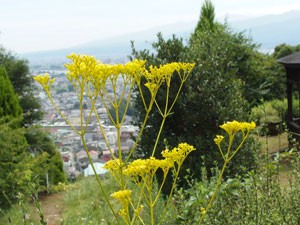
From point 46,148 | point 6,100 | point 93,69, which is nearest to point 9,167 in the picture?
point 6,100

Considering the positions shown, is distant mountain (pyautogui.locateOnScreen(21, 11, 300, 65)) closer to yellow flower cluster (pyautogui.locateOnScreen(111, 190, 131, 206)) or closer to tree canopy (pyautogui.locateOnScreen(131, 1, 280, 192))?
tree canopy (pyautogui.locateOnScreen(131, 1, 280, 192))

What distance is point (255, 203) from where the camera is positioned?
2324mm

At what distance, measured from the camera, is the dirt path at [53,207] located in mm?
6309

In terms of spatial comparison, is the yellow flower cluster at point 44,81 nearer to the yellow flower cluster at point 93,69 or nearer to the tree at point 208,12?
the yellow flower cluster at point 93,69

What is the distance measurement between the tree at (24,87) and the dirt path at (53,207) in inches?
110

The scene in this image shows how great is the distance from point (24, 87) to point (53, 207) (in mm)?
4654

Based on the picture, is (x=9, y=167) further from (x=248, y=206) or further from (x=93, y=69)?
(x=93, y=69)

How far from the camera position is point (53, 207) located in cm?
737

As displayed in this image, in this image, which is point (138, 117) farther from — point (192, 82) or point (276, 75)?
point (276, 75)

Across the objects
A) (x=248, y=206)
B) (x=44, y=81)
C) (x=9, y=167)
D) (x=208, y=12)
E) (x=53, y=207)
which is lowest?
(x=53, y=207)

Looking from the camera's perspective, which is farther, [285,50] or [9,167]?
[285,50]

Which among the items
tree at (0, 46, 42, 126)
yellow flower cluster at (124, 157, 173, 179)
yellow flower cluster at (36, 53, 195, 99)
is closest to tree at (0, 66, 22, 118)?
tree at (0, 46, 42, 126)

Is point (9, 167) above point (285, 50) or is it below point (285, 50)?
below

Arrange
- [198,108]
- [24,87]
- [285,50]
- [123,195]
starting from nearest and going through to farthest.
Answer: [123,195] < [198,108] < [24,87] < [285,50]
